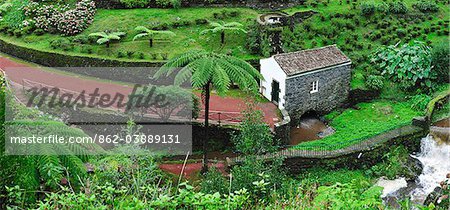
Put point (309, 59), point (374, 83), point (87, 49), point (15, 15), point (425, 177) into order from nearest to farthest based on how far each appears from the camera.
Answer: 1. point (425, 177)
2. point (309, 59)
3. point (374, 83)
4. point (87, 49)
5. point (15, 15)

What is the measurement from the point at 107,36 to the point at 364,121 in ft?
38.9

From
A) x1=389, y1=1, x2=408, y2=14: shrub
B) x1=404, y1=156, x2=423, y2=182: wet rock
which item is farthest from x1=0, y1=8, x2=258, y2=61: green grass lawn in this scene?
x1=404, y1=156, x2=423, y2=182: wet rock

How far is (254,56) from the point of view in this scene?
2752 centimetres

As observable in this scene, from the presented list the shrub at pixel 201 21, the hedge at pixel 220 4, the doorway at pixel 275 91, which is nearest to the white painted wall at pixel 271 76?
the doorway at pixel 275 91

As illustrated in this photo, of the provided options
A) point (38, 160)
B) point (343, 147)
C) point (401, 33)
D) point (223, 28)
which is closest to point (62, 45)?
point (223, 28)

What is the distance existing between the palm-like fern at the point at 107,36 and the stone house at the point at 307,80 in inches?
280

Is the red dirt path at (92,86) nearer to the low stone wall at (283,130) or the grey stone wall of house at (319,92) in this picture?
the low stone wall at (283,130)

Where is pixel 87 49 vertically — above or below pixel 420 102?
above

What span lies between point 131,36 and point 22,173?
19.8m

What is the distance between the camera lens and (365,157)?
22.7 metres

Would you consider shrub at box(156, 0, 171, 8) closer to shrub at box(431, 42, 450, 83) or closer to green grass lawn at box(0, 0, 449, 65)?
green grass lawn at box(0, 0, 449, 65)

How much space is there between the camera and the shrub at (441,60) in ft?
89.2

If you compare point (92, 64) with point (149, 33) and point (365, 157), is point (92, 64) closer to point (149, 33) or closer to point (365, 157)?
point (149, 33)

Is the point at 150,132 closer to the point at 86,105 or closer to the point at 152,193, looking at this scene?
the point at 86,105
